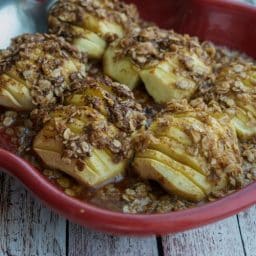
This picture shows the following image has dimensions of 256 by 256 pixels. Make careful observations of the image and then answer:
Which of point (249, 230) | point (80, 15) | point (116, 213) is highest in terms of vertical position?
point (80, 15)

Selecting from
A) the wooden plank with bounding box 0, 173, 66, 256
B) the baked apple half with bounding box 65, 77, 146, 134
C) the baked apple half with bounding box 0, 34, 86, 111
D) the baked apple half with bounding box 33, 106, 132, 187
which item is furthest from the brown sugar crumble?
the wooden plank with bounding box 0, 173, 66, 256

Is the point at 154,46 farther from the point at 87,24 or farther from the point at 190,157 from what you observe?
the point at 190,157

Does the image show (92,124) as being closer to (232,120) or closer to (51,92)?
(51,92)

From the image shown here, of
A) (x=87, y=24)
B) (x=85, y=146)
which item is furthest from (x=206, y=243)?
(x=87, y=24)

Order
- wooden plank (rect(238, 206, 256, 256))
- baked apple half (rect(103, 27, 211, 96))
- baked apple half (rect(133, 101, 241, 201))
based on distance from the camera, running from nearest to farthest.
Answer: baked apple half (rect(133, 101, 241, 201)) < wooden plank (rect(238, 206, 256, 256)) < baked apple half (rect(103, 27, 211, 96))

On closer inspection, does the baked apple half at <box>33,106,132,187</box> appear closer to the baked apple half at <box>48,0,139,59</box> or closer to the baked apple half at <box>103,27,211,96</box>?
the baked apple half at <box>103,27,211,96</box>

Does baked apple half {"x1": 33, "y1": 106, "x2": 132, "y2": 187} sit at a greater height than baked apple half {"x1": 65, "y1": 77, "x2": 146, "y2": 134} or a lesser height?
lesser

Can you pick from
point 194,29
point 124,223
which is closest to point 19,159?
point 124,223

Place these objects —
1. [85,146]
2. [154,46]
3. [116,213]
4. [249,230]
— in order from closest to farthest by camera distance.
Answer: [116,213]
[85,146]
[249,230]
[154,46]
